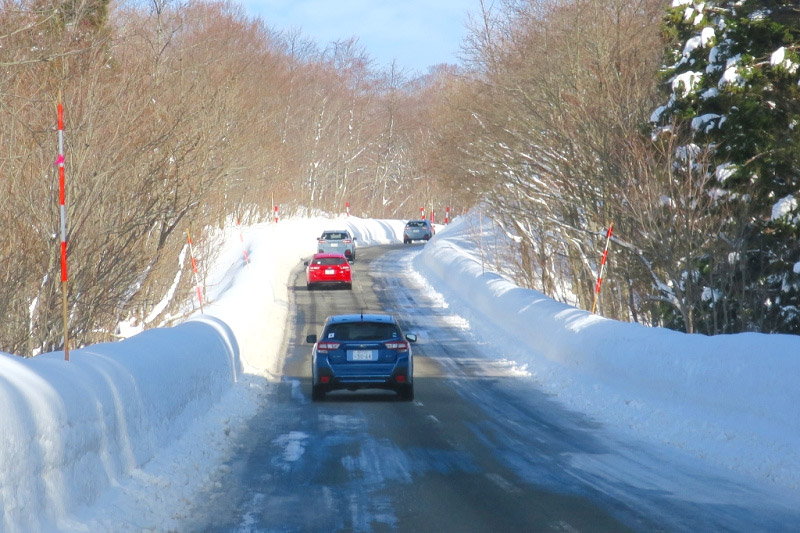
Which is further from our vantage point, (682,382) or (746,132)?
(746,132)

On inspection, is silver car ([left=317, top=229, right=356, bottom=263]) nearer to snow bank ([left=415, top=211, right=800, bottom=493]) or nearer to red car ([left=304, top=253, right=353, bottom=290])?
red car ([left=304, top=253, right=353, bottom=290])

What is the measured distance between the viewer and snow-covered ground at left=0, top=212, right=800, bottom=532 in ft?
23.5

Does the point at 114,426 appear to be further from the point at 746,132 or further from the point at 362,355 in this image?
the point at 746,132

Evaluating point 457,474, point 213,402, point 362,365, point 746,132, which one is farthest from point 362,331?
point 746,132

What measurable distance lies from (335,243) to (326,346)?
32846 millimetres

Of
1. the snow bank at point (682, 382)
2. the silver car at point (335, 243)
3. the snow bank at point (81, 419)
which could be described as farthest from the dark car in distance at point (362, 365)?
the silver car at point (335, 243)

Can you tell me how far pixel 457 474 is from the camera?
34.0 feet

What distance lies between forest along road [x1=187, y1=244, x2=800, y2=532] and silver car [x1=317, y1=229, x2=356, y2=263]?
1218 inches

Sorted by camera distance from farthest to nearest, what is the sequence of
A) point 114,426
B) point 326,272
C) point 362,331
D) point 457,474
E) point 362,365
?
point 326,272 → point 362,331 → point 362,365 → point 457,474 → point 114,426

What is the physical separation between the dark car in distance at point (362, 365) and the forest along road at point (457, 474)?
0.35 m

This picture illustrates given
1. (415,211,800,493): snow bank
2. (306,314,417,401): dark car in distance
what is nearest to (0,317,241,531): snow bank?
(306,314,417,401): dark car in distance

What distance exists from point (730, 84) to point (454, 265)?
2274cm

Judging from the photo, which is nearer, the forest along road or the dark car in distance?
the forest along road

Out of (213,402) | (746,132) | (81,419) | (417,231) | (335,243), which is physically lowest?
(213,402)
